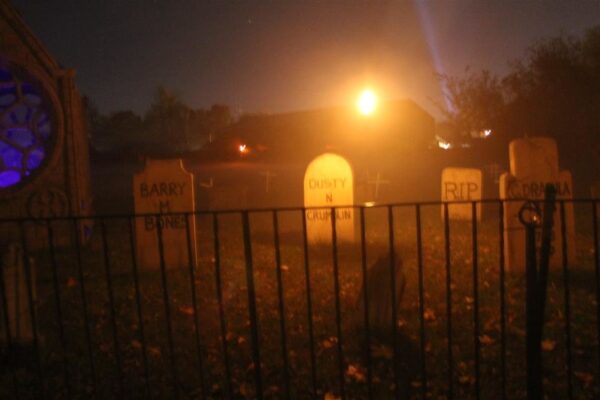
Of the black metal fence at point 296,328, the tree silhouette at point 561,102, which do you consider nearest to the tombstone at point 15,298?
the black metal fence at point 296,328

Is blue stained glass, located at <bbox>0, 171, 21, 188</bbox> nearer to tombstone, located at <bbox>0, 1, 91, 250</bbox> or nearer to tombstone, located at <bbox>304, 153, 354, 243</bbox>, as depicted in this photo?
tombstone, located at <bbox>0, 1, 91, 250</bbox>

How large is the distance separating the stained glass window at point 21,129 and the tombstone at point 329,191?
5028mm

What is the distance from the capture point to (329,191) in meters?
9.55

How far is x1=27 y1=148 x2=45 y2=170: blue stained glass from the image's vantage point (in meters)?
10.1

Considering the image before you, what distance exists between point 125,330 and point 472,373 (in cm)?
331

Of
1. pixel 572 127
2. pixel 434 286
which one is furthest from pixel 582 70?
pixel 434 286

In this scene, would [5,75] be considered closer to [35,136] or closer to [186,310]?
[35,136]

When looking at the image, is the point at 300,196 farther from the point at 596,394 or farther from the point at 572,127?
the point at 596,394

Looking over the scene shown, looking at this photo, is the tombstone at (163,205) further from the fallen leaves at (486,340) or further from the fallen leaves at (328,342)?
the fallen leaves at (486,340)

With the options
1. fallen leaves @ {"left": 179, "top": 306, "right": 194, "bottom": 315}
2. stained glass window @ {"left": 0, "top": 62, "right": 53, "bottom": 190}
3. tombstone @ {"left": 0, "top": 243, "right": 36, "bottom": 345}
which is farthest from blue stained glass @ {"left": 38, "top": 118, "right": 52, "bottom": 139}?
tombstone @ {"left": 0, "top": 243, "right": 36, "bottom": 345}

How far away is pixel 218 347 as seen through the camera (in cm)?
489

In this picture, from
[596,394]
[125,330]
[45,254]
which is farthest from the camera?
[45,254]

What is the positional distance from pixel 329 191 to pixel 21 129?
580 centimetres

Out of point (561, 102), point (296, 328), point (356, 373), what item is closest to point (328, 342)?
point (296, 328)
